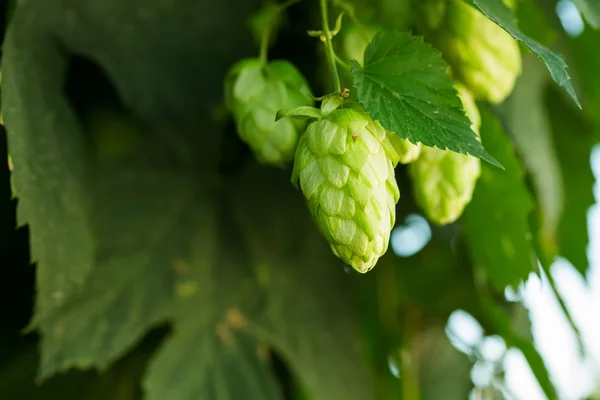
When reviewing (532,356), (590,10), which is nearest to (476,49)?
(590,10)

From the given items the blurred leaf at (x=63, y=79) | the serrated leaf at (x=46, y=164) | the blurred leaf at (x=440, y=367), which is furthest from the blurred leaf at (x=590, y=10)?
the blurred leaf at (x=440, y=367)

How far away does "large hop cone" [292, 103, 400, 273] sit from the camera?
15.0 inches

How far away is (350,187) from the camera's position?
38 centimetres

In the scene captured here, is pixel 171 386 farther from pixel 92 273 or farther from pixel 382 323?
pixel 382 323

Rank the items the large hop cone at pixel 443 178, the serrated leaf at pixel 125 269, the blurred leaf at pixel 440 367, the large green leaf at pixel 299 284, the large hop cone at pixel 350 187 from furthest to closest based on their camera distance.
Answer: the blurred leaf at pixel 440 367
the large green leaf at pixel 299 284
the serrated leaf at pixel 125 269
the large hop cone at pixel 443 178
the large hop cone at pixel 350 187

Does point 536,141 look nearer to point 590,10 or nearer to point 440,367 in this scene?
point 590,10

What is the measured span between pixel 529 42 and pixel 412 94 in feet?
0.23

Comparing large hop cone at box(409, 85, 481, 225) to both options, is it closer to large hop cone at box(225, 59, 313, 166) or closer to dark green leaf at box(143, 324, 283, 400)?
large hop cone at box(225, 59, 313, 166)

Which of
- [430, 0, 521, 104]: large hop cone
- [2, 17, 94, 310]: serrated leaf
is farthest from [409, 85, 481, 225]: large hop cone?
[2, 17, 94, 310]: serrated leaf

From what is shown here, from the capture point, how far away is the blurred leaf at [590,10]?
1.66 ft

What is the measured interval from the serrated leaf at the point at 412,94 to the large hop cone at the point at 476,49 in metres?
0.09

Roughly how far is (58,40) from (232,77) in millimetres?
164

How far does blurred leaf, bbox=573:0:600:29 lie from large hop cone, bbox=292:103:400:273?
22 centimetres

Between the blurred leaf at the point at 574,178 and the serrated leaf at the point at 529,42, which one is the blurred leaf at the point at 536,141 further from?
the serrated leaf at the point at 529,42
